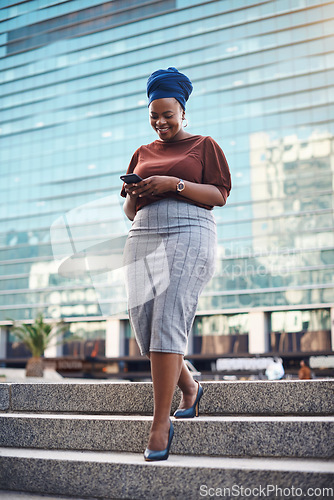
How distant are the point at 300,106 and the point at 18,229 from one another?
1149 inches

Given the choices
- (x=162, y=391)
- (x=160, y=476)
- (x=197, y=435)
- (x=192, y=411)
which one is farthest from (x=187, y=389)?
(x=160, y=476)

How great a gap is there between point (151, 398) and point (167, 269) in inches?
34.9

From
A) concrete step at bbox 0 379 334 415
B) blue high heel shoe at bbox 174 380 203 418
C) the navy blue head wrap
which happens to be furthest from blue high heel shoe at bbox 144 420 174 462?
the navy blue head wrap

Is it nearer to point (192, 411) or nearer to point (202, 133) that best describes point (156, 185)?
point (192, 411)

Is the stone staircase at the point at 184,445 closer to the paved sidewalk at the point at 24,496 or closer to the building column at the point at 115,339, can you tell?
the paved sidewalk at the point at 24,496

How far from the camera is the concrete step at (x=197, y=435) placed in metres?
2.23

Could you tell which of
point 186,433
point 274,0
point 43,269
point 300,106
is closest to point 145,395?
point 186,433

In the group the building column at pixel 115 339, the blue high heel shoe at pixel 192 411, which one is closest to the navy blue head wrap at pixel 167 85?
the blue high heel shoe at pixel 192 411

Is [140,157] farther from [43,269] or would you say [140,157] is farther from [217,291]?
[43,269]

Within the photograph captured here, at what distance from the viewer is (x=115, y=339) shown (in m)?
42.5

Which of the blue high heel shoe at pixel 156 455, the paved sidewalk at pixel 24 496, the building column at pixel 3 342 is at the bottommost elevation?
the building column at pixel 3 342

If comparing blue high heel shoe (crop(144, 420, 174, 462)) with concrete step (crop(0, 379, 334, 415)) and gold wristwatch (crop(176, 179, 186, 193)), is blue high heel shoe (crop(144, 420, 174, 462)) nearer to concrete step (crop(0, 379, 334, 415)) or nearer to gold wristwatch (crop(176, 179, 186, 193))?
concrete step (crop(0, 379, 334, 415))

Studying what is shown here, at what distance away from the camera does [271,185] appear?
4034 centimetres

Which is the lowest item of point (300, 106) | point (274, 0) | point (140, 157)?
point (140, 157)
